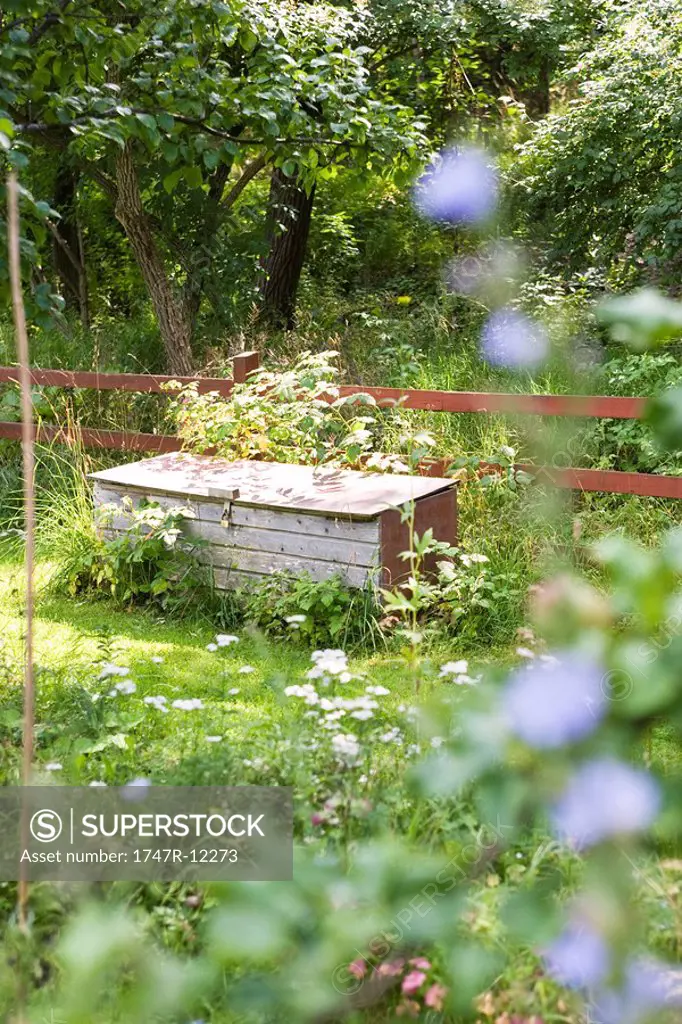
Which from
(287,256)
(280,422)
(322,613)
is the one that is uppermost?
(287,256)

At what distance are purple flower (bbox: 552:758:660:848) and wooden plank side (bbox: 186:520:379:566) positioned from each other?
12.9 feet

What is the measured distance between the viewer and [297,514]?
4.85 m

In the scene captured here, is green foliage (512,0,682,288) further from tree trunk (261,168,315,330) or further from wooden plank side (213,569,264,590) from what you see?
wooden plank side (213,569,264,590)

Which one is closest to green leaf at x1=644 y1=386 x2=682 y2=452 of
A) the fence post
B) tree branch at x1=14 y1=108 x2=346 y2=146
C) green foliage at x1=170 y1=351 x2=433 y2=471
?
tree branch at x1=14 y1=108 x2=346 y2=146

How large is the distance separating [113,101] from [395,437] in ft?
8.47

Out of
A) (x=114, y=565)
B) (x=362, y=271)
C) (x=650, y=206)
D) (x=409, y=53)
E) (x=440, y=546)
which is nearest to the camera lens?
(x=440, y=546)

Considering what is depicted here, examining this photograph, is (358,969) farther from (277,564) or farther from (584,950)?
(277,564)

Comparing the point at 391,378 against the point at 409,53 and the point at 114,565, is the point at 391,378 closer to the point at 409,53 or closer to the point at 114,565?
the point at 114,565

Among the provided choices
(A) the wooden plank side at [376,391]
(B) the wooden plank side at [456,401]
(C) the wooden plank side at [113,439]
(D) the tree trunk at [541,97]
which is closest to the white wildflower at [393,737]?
A: (A) the wooden plank side at [376,391]

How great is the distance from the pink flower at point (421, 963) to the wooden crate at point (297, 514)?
2.67 metres

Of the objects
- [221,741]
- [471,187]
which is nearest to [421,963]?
[221,741]

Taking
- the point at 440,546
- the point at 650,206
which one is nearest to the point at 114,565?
the point at 440,546

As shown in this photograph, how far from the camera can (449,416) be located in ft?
20.0

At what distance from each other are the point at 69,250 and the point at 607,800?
1215 cm
